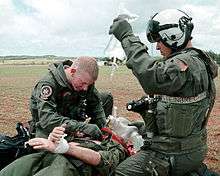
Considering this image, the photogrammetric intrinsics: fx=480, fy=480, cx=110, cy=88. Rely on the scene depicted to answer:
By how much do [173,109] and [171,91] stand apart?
0.21 m

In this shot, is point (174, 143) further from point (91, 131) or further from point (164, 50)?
point (91, 131)

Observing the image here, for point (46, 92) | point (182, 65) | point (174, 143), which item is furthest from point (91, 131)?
point (182, 65)

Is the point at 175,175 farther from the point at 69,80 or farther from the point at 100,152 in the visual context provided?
the point at 69,80

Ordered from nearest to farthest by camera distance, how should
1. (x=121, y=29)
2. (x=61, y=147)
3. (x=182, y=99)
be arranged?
1. (x=182, y=99)
2. (x=121, y=29)
3. (x=61, y=147)

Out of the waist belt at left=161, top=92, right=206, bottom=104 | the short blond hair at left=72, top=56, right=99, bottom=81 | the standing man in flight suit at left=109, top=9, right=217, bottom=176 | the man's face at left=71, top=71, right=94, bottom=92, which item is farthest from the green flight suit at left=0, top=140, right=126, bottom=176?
the waist belt at left=161, top=92, right=206, bottom=104

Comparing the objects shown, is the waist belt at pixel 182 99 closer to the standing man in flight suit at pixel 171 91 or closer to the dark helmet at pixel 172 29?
the standing man in flight suit at pixel 171 91

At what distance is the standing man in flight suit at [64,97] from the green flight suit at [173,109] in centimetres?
94

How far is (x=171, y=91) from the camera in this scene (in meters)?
4.58

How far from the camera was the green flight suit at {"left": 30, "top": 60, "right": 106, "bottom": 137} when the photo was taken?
5.80 metres

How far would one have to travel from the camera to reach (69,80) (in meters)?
5.92

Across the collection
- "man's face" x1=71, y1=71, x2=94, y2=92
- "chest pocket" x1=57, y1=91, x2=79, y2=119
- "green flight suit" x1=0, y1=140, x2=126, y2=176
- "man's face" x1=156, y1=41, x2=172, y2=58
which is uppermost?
"man's face" x1=156, y1=41, x2=172, y2=58

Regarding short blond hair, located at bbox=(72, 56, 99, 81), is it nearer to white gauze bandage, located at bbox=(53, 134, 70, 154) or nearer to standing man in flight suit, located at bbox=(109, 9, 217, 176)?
standing man in flight suit, located at bbox=(109, 9, 217, 176)

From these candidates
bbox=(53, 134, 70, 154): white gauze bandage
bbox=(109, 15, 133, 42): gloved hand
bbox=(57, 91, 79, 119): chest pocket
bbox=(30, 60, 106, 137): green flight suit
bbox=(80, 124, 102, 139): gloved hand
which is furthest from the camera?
bbox=(57, 91, 79, 119): chest pocket

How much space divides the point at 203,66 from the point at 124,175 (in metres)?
1.37
